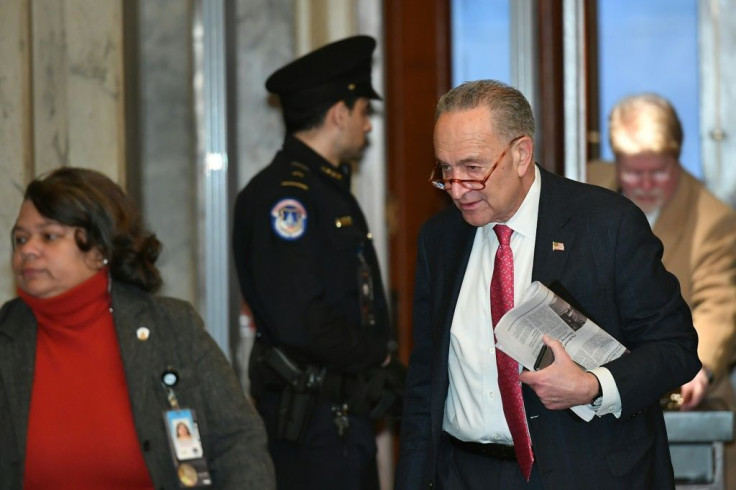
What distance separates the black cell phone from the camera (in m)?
2.71

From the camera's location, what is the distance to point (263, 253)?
390 centimetres

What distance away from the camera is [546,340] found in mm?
2670

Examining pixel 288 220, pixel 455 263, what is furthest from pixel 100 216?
pixel 455 263

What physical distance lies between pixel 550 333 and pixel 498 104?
534 millimetres

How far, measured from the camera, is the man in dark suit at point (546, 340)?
107 inches

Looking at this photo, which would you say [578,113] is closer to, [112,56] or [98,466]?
[112,56]

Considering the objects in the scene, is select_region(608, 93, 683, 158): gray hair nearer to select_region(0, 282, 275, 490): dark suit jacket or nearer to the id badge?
select_region(0, 282, 275, 490): dark suit jacket

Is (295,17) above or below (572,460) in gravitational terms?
above

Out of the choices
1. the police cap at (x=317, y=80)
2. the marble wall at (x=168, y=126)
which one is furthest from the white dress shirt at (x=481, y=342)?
the marble wall at (x=168, y=126)

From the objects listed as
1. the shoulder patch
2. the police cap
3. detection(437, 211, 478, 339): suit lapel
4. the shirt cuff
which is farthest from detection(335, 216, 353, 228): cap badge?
the shirt cuff

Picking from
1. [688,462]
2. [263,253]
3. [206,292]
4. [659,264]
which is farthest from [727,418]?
[206,292]

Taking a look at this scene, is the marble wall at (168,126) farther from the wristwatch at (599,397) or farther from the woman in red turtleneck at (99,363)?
the wristwatch at (599,397)

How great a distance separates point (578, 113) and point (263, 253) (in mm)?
1306

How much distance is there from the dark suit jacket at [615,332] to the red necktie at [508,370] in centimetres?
2
